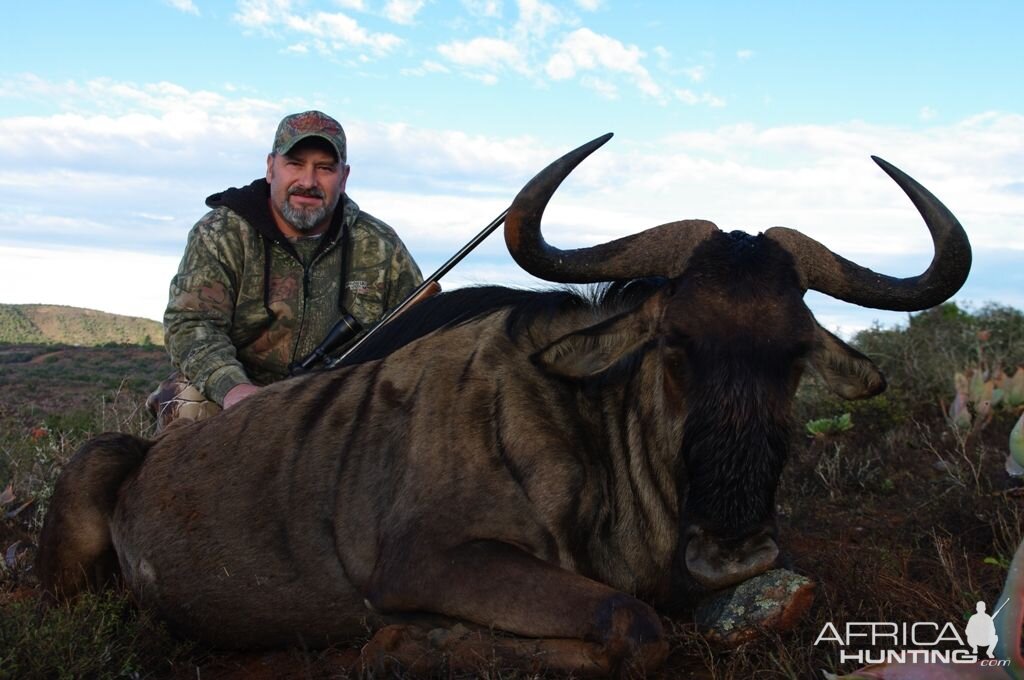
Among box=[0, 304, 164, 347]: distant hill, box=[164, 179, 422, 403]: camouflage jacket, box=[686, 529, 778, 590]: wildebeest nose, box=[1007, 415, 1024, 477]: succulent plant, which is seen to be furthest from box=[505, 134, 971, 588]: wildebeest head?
box=[0, 304, 164, 347]: distant hill

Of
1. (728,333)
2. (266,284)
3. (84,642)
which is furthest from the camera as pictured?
(266,284)

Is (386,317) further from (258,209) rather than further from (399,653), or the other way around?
(399,653)

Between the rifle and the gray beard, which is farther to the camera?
the gray beard

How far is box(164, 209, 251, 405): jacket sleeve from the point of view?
625 cm

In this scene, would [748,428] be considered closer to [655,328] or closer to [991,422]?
[655,328]

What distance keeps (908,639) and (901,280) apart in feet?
4.68

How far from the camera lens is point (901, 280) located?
428 centimetres

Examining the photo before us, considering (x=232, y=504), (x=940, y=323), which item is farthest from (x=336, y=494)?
(x=940, y=323)

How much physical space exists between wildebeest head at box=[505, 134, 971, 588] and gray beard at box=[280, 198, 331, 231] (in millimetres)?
3110

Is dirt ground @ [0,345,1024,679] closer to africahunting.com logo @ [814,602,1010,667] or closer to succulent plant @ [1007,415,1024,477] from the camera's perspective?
africahunting.com logo @ [814,602,1010,667]

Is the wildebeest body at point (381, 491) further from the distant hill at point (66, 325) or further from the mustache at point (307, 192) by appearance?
the distant hill at point (66, 325)

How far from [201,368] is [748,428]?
379 cm

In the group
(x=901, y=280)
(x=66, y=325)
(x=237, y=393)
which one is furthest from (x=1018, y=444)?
(x=66, y=325)

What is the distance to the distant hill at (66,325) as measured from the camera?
51.3 metres
